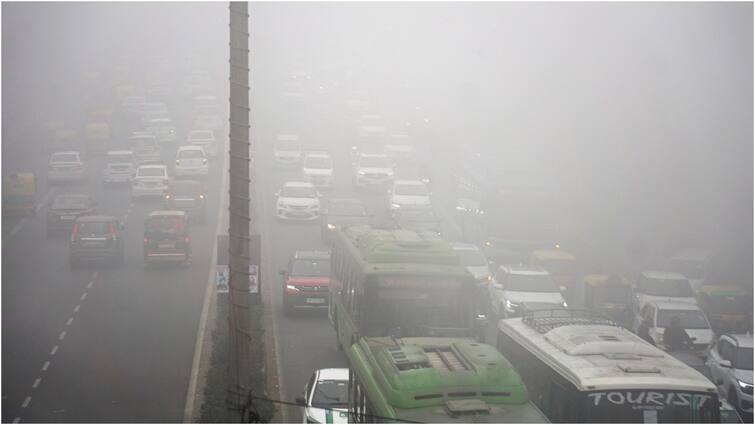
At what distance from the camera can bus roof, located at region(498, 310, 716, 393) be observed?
526 inches

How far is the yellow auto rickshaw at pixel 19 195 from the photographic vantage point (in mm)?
46219

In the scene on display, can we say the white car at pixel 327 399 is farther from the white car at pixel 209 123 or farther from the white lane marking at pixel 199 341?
the white car at pixel 209 123

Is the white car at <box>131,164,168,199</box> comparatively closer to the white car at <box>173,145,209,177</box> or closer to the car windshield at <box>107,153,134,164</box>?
the white car at <box>173,145,209,177</box>

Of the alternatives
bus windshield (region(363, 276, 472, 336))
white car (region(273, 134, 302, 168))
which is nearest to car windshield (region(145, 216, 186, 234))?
bus windshield (region(363, 276, 472, 336))

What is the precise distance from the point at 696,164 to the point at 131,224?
30.8 meters

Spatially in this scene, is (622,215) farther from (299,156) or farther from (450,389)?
(450,389)

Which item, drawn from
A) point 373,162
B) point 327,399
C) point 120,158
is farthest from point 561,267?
point 120,158

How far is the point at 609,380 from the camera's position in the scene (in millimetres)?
13336

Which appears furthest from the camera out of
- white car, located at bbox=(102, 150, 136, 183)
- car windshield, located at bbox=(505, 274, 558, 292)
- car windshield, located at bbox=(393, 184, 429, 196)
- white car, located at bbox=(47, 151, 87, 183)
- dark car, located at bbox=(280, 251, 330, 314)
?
white car, located at bbox=(47, 151, 87, 183)

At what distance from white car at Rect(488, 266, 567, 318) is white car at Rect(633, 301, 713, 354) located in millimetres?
2229

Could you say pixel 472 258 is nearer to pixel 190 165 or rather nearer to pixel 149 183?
pixel 149 183

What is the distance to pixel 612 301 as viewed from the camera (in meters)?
30.4

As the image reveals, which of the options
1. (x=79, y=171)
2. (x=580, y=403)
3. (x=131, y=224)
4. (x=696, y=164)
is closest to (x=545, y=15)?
(x=696, y=164)

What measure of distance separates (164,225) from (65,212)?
7801mm
